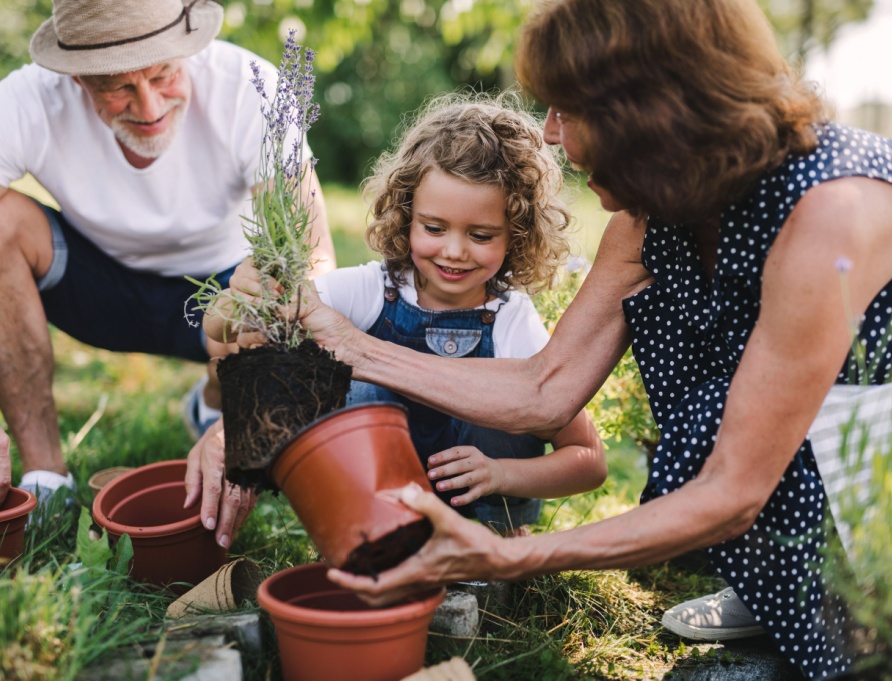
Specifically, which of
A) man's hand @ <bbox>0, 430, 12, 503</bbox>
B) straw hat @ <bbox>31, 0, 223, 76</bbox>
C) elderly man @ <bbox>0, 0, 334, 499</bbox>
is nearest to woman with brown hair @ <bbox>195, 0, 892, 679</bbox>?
man's hand @ <bbox>0, 430, 12, 503</bbox>

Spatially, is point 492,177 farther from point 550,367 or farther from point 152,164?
point 152,164

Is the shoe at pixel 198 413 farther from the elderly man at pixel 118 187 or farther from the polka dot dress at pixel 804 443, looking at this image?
the polka dot dress at pixel 804 443

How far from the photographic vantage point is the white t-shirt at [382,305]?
263 cm

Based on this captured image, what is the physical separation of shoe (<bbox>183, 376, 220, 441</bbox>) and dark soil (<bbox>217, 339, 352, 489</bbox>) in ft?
4.96

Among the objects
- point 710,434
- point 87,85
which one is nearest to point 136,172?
point 87,85

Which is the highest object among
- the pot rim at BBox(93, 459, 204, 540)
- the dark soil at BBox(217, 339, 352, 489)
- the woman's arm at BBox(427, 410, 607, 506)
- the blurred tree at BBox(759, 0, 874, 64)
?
the blurred tree at BBox(759, 0, 874, 64)

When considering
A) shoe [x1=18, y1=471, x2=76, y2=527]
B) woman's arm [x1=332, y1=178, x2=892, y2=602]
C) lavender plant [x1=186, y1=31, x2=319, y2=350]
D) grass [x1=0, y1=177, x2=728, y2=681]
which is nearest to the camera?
grass [x1=0, y1=177, x2=728, y2=681]

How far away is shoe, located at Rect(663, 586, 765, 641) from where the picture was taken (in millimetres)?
2180

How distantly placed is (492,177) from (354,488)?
Result: 3.79 ft

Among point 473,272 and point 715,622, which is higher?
point 473,272

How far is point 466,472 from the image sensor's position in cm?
229

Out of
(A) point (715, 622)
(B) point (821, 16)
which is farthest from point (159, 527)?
(B) point (821, 16)

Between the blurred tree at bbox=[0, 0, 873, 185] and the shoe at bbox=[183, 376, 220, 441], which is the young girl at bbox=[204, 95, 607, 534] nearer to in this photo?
the shoe at bbox=[183, 376, 220, 441]

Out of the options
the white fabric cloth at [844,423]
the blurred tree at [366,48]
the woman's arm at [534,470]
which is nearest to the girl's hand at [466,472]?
the woman's arm at [534,470]
